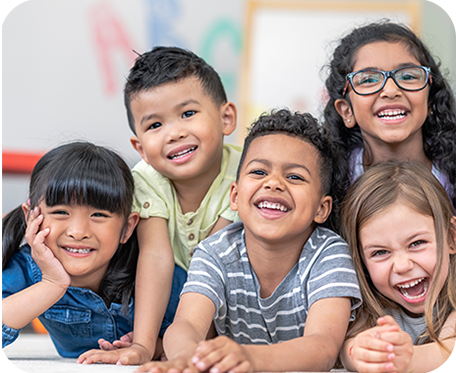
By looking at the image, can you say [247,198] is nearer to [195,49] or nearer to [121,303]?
[121,303]

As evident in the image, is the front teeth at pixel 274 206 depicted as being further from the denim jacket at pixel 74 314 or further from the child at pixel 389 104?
the denim jacket at pixel 74 314

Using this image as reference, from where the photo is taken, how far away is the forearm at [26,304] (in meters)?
1.25

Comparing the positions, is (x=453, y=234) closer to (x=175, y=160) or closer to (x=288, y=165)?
(x=288, y=165)

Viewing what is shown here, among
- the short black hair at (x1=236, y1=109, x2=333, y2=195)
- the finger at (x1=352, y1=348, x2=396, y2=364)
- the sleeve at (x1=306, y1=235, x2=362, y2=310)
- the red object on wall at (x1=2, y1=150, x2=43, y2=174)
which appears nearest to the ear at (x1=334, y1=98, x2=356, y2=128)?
the short black hair at (x1=236, y1=109, x2=333, y2=195)

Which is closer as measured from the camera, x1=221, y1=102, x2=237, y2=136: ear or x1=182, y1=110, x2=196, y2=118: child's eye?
x1=182, y1=110, x2=196, y2=118: child's eye

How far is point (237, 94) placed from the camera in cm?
358

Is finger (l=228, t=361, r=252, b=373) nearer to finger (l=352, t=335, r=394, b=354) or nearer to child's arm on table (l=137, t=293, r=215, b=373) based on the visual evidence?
child's arm on table (l=137, t=293, r=215, b=373)

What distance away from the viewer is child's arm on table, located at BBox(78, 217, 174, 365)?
3.95 ft

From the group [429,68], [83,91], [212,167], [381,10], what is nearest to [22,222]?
[212,167]

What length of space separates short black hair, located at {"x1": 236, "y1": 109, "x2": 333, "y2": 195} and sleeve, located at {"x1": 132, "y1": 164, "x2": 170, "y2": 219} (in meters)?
0.31

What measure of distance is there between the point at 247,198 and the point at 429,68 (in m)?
0.74

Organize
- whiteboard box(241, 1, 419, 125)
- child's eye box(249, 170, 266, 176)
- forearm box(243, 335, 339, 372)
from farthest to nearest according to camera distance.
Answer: whiteboard box(241, 1, 419, 125) < child's eye box(249, 170, 266, 176) < forearm box(243, 335, 339, 372)

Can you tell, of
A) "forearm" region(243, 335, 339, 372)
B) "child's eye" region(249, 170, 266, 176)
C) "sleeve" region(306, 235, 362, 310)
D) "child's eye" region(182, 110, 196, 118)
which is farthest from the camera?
"child's eye" region(182, 110, 196, 118)

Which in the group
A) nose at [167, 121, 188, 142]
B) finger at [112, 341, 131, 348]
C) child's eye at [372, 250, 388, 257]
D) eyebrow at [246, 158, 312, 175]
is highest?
nose at [167, 121, 188, 142]
